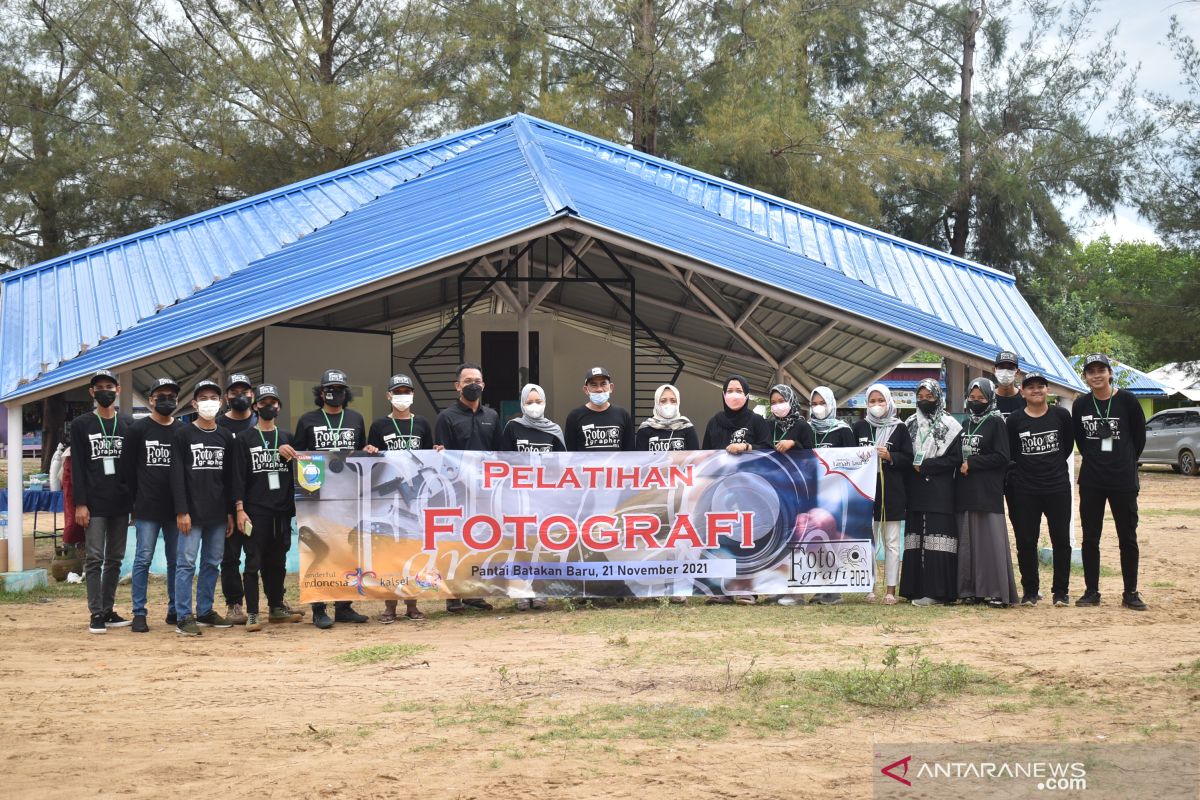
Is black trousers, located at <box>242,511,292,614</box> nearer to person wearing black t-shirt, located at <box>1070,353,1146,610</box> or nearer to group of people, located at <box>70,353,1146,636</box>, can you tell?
group of people, located at <box>70,353,1146,636</box>

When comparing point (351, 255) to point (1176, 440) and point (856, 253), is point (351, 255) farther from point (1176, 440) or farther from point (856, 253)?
point (1176, 440)

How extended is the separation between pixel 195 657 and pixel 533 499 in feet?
9.80

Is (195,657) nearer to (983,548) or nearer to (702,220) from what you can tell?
(983,548)

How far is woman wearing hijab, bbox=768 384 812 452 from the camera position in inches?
Result: 416

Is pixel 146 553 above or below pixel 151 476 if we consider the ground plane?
below

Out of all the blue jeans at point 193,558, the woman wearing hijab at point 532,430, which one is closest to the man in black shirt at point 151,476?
the blue jeans at point 193,558

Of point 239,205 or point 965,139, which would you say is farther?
point 965,139

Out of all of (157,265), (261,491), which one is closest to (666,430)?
(261,491)

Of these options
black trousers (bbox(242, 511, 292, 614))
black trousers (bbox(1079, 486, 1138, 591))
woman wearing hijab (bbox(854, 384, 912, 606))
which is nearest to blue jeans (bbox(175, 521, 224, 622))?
black trousers (bbox(242, 511, 292, 614))

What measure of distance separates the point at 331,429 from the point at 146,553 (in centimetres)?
166

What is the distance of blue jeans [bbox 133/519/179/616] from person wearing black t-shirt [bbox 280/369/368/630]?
1092 millimetres

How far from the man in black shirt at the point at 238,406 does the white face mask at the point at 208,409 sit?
0.66ft

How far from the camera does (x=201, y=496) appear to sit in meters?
9.38

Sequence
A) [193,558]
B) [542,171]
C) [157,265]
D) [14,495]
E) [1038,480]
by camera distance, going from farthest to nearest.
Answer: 1. [157,265]
2. [542,171]
3. [14,495]
4. [1038,480]
5. [193,558]
